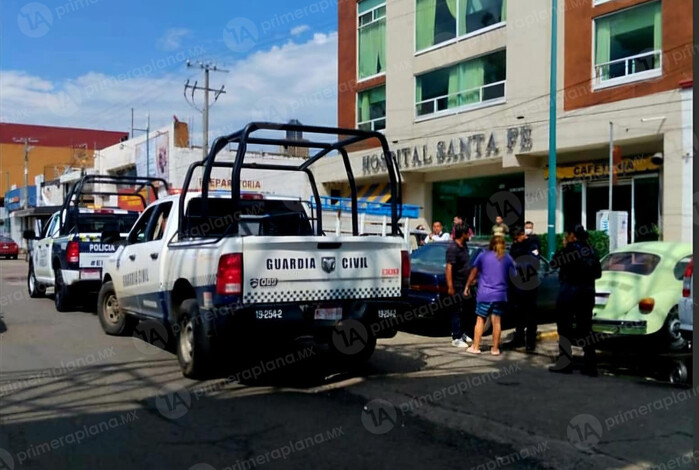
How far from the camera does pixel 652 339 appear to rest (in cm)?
1058

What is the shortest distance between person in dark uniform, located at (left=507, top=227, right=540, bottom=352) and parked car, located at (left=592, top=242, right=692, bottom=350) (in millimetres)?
916

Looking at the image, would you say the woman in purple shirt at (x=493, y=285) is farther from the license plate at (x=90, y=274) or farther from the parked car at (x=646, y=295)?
the license plate at (x=90, y=274)

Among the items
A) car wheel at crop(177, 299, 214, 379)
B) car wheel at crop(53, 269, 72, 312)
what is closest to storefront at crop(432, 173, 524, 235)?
car wheel at crop(53, 269, 72, 312)

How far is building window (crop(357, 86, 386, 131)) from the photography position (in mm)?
28391

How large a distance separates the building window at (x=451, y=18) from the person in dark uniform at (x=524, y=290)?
15.0 metres

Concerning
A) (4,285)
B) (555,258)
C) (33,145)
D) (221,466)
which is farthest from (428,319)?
(33,145)

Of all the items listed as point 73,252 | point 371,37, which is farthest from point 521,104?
point 73,252

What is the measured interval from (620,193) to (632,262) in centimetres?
1092

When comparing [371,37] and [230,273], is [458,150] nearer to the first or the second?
[371,37]

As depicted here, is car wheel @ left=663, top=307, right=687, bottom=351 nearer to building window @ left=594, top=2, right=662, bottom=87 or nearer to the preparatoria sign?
building window @ left=594, top=2, right=662, bottom=87

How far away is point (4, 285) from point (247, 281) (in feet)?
53.1

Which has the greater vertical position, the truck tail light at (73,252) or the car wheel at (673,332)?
the truck tail light at (73,252)

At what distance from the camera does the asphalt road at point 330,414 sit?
4980 millimetres

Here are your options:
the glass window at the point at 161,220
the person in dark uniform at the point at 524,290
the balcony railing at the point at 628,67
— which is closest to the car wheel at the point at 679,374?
the person in dark uniform at the point at 524,290
